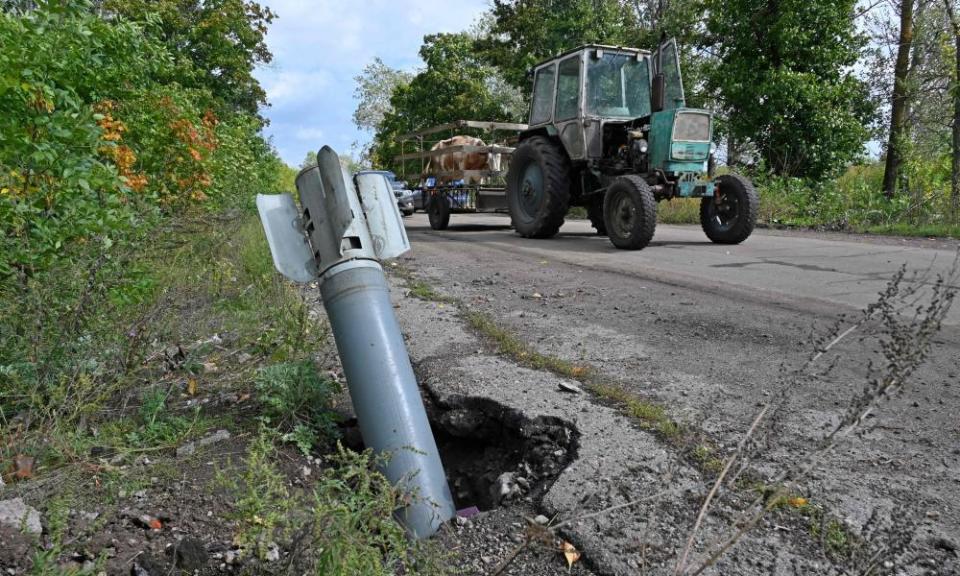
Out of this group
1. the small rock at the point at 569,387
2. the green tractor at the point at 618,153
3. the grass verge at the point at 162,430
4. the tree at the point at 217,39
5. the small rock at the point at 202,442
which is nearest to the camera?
the grass verge at the point at 162,430

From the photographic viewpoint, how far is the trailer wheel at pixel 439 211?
12383mm

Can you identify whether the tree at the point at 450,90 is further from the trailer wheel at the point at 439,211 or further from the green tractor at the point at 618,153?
the green tractor at the point at 618,153

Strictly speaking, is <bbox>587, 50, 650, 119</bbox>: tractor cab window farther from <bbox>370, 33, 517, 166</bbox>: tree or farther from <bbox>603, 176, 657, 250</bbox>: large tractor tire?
<bbox>370, 33, 517, 166</bbox>: tree

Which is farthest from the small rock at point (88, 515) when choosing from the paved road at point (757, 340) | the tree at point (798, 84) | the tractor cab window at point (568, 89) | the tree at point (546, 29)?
the tree at point (546, 29)

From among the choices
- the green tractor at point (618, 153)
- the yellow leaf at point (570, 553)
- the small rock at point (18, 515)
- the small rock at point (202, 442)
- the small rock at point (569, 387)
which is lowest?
the yellow leaf at point (570, 553)

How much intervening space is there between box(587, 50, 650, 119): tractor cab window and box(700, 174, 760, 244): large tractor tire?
163 centimetres

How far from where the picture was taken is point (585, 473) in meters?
2.04

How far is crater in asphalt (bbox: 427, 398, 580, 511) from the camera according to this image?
2211mm

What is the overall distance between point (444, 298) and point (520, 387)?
2067mm

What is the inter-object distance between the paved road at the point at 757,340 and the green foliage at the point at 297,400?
49.1 inches

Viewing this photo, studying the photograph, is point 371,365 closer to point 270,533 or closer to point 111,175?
point 270,533

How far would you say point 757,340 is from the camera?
11.3 ft

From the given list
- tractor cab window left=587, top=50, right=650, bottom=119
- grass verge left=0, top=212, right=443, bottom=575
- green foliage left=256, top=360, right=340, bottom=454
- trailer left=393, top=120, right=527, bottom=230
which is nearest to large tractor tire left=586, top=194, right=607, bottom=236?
tractor cab window left=587, top=50, right=650, bottom=119

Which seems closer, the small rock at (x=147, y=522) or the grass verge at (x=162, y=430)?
the grass verge at (x=162, y=430)
